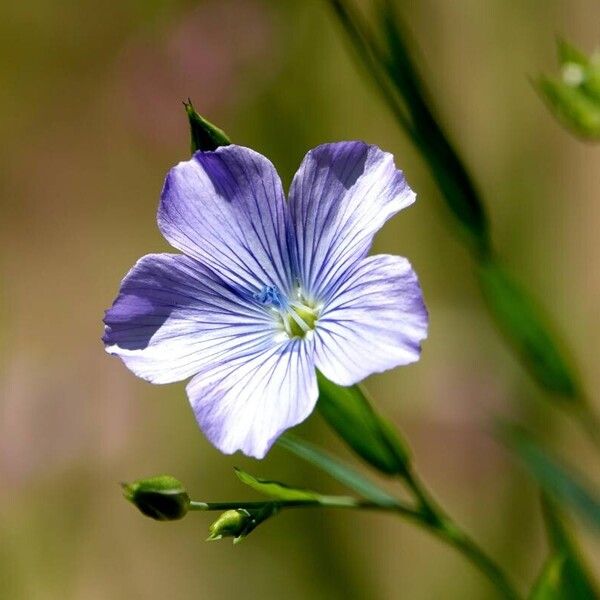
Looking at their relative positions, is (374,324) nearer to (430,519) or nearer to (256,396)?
(256,396)

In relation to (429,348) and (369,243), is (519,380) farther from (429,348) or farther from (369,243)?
(369,243)

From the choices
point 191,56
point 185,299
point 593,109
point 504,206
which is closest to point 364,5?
point 191,56

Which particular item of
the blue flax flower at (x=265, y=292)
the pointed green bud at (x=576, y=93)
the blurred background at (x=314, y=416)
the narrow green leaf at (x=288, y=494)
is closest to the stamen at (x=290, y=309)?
the blue flax flower at (x=265, y=292)

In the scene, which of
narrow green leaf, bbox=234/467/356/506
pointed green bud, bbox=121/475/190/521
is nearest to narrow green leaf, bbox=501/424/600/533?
narrow green leaf, bbox=234/467/356/506

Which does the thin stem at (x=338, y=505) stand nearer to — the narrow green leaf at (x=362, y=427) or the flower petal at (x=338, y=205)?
the narrow green leaf at (x=362, y=427)

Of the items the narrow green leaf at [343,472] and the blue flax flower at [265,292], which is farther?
the narrow green leaf at [343,472]

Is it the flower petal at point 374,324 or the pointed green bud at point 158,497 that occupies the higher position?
the flower petal at point 374,324

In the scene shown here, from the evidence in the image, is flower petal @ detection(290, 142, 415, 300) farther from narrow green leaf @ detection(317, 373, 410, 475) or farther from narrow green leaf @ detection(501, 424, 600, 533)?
narrow green leaf @ detection(501, 424, 600, 533)
